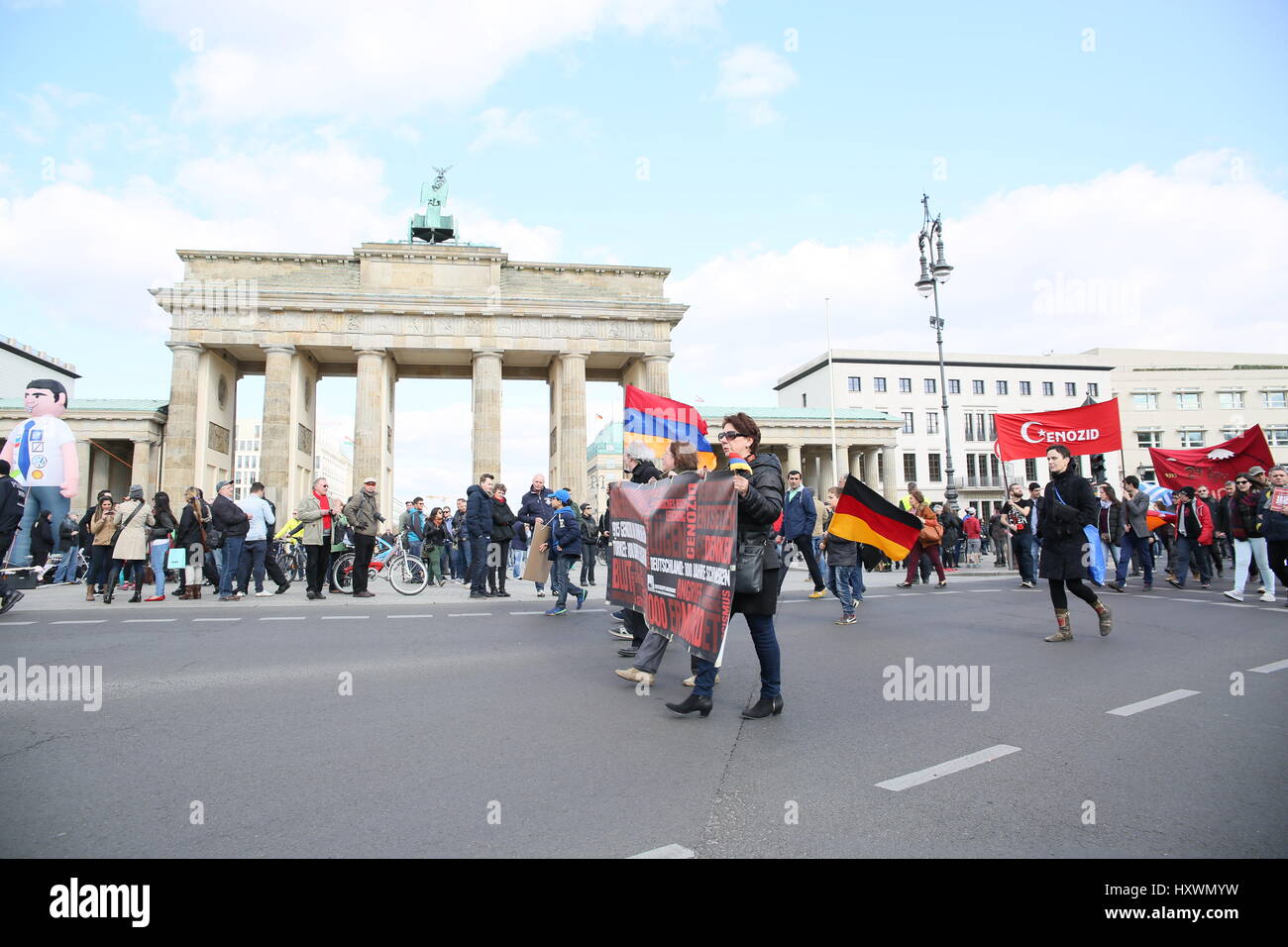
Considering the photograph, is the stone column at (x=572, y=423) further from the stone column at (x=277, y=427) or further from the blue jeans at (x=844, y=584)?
the blue jeans at (x=844, y=584)

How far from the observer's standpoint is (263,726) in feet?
15.4

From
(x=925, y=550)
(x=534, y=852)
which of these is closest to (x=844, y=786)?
(x=534, y=852)

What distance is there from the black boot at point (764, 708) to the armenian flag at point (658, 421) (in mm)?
6403

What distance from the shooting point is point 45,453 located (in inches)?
234

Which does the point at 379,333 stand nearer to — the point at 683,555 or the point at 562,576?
the point at 562,576

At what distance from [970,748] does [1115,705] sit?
176 cm

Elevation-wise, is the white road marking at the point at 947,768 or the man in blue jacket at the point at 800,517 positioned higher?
the man in blue jacket at the point at 800,517

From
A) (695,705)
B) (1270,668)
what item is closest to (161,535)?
(695,705)

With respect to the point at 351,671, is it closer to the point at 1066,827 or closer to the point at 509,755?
the point at 509,755

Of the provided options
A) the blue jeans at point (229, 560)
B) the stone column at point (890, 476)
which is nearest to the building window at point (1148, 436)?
the stone column at point (890, 476)

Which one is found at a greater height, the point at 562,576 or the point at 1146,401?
the point at 1146,401

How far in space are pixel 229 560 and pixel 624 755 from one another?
1169cm

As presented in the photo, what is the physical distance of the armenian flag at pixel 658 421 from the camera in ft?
37.3

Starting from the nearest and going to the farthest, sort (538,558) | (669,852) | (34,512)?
(669,852), (34,512), (538,558)
